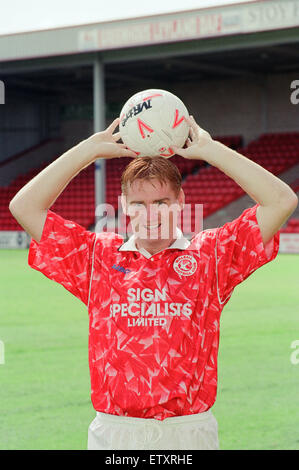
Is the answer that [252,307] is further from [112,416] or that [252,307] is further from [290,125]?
[290,125]

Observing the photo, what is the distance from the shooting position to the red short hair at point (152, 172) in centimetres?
249

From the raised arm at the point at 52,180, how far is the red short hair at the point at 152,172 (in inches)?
5.1

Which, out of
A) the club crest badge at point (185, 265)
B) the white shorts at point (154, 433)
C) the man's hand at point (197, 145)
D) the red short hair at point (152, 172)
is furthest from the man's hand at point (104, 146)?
the white shorts at point (154, 433)

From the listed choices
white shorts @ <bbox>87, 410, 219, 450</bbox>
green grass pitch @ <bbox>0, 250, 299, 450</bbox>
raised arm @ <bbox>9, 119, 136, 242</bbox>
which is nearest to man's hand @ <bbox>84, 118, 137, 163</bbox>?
raised arm @ <bbox>9, 119, 136, 242</bbox>

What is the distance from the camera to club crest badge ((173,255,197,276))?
253 cm

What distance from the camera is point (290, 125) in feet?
88.9

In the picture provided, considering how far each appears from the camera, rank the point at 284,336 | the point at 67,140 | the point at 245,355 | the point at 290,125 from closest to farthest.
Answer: the point at 245,355
the point at 284,336
the point at 290,125
the point at 67,140

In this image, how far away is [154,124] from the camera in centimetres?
284

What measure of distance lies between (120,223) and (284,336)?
1578cm

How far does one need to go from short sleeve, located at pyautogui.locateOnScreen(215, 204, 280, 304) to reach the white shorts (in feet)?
1.47

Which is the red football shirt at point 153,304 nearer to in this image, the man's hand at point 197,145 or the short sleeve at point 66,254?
the short sleeve at point 66,254

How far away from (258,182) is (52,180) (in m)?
0.73

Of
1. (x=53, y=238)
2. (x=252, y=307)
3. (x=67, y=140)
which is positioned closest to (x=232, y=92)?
(x=67, y=140)

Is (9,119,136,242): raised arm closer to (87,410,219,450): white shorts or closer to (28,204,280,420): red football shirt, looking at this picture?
(28,204,280,420): red football shirt
